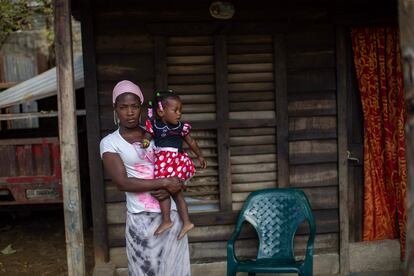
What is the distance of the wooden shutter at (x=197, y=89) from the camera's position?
15.0 ft

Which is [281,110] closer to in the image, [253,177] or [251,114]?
[251,114]

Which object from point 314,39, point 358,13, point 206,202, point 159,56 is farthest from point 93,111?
point 358,13

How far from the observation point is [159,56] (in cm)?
450

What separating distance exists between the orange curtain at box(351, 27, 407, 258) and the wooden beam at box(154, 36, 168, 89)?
1816 mm

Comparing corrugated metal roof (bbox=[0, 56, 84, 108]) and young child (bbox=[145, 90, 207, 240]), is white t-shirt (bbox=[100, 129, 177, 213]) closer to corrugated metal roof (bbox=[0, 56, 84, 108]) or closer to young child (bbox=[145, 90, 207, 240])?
young child (bbox=[145, 90, 207, 240])

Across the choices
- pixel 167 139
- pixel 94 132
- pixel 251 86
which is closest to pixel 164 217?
pixel 167 139

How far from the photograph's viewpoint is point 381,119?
4863 mm

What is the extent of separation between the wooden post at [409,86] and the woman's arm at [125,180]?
174cm

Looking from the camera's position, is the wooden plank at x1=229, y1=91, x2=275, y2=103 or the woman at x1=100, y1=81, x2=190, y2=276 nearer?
the woman at x1=100, y1=81, x2=190, y2=276

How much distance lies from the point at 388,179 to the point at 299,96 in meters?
1.24

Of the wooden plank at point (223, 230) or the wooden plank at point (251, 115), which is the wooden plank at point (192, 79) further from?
the wooden plank at point (223, 230)

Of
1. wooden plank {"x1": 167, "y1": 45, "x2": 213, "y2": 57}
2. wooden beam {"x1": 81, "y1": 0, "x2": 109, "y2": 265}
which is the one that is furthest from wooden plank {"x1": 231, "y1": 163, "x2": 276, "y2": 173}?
wooden beam {"x1": 81, "y1": 0, "x2": 109, "y2": 265}

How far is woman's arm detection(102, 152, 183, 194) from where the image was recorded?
3.06m

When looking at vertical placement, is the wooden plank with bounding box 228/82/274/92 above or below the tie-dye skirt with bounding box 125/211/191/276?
above
